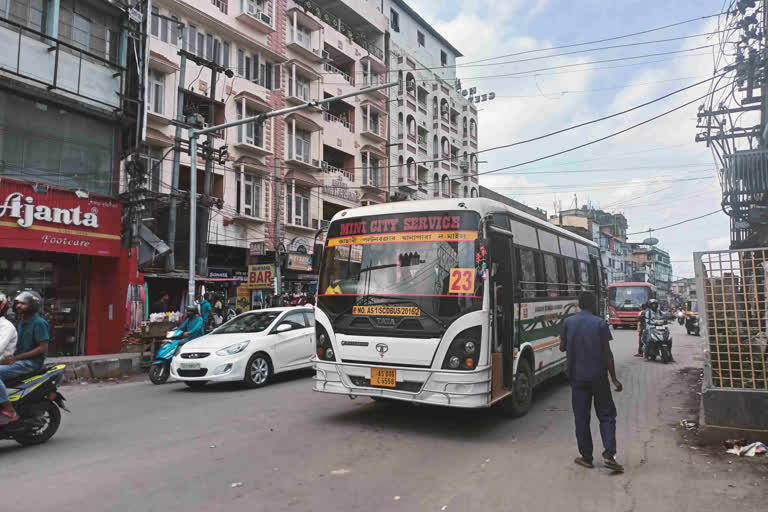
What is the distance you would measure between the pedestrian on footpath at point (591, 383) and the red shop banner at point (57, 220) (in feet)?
45.3

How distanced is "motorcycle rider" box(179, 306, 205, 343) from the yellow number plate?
19.7ft

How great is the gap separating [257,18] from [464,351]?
80.6 ft

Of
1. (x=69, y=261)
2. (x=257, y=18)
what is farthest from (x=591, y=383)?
(x=257, y=18)

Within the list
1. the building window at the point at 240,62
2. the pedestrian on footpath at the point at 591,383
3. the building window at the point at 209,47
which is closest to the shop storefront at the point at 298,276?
the building window at the point at 240,62

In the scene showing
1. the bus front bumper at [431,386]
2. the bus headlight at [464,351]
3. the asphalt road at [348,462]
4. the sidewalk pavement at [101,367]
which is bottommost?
the asphalt road at [348,462]

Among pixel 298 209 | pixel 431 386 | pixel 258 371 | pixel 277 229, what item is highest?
pixel 298 209

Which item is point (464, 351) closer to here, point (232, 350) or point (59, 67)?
point (232, 350)

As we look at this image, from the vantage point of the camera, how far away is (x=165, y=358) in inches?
452

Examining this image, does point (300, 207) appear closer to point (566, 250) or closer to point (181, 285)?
point (181, 285)

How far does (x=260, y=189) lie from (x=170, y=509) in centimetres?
2349

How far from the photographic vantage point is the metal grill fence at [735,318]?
20.9 ft

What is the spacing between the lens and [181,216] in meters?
20.3

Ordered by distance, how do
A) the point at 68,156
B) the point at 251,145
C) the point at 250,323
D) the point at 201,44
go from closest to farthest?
the point at 250,323
the point at 68,156
the point at 201,44
the point at 251,145

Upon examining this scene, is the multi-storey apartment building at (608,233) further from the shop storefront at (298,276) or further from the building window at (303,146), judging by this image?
the shop storefront at (298,276)
